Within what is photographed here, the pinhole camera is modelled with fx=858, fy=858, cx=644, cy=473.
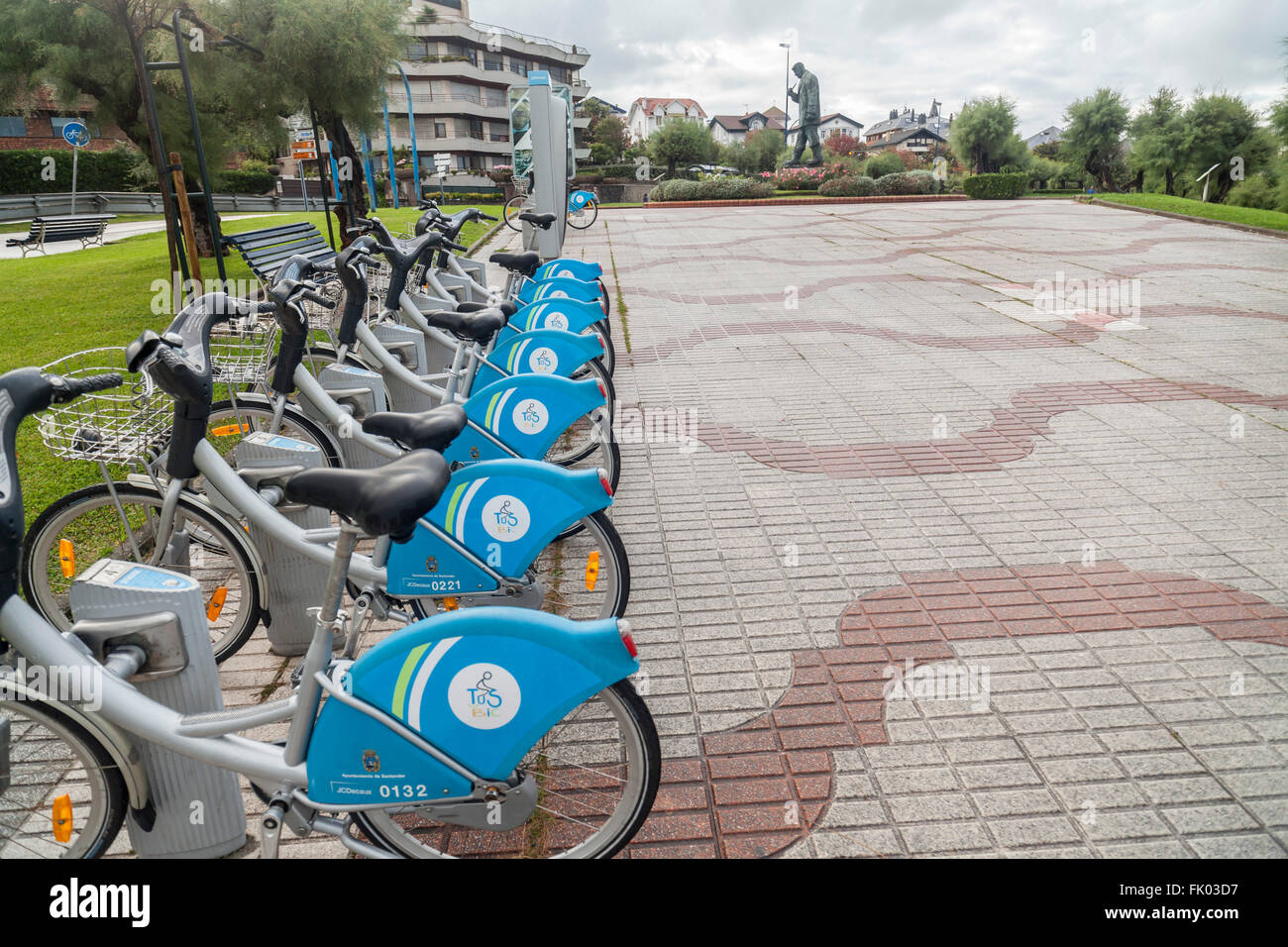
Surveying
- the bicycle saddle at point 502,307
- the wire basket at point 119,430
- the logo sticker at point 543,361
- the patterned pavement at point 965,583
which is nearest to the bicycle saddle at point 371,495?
the patterned pavement at point 965,583

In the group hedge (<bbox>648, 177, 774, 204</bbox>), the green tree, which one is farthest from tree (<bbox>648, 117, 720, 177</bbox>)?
the green tree

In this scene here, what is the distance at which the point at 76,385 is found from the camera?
7.04 ft

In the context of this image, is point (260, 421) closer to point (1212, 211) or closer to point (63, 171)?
point (1212, 211)

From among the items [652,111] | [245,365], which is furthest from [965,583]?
[652,111]

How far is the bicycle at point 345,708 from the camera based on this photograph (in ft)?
6.44

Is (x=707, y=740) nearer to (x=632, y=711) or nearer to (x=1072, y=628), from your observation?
(x=632, y=711)

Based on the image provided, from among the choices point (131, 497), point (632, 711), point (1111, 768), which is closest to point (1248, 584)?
point (1111, 768)

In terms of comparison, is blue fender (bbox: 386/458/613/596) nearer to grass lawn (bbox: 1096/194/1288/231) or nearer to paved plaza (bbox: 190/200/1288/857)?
paved plaza (bbox: 190/200/1288/857)

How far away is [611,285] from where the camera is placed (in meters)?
12.3

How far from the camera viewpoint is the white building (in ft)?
344

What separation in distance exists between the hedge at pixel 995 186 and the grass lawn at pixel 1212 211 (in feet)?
12.9

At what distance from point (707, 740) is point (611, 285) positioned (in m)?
10.0

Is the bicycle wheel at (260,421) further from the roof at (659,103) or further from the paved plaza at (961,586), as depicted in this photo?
the roof at (659,103)

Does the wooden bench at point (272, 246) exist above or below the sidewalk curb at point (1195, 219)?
below
